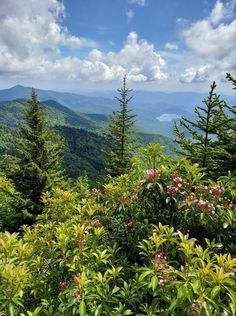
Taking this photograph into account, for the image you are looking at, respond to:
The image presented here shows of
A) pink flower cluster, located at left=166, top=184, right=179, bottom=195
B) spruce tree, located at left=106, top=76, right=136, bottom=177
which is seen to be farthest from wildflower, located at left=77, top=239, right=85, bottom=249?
spruce tree, located at left=106, top=76, right=136, bottom=177

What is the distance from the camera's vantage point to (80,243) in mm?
3605

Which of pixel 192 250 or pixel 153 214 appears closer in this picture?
pixel 192 250

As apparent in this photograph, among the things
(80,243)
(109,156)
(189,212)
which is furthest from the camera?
(109,156)

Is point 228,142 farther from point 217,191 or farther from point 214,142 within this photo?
point 217,191

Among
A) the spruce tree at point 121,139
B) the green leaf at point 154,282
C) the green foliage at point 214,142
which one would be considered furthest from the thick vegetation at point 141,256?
the spruce tree at point 121,139

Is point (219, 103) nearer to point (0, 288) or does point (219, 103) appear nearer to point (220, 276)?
point (220, 276)

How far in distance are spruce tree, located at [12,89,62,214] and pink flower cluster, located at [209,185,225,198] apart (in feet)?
54.3

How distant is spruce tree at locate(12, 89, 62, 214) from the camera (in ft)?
64.0

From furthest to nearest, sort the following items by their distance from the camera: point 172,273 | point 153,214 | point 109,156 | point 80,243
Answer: point 109,156 < point 153,214 < point 80,243 < point 172,273

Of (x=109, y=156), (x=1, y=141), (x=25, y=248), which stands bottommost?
(x=1, y=141)

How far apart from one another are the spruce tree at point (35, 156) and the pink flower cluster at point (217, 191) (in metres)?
16.6

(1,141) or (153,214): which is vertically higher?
(153,214)

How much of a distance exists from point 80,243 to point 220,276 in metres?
1.76

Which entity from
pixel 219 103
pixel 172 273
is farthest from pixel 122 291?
pixel 219 103
